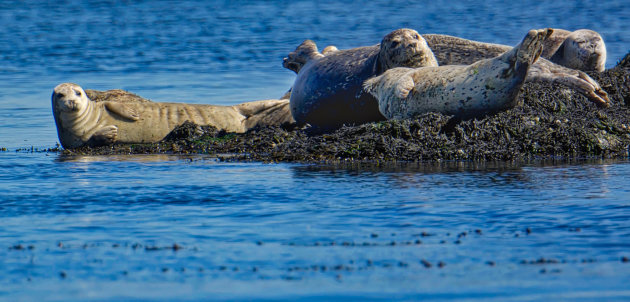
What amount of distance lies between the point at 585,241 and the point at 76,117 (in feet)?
23.8

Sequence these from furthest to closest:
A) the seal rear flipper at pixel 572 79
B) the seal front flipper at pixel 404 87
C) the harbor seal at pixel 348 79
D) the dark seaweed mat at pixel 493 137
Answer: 1. the harbor seal at pixel 348 79
2. the seal rear flipper at pixel 572 79
3. the seal front flipper at pixel 404 87
4. the dark seaweed mat at pixel 493 137

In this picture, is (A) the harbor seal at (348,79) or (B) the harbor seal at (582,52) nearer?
(A) the harbor seal at (348,79)

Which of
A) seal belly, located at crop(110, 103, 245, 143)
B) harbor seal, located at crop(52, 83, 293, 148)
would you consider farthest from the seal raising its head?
seal belly, located at crop(110, 103, 245, 143)

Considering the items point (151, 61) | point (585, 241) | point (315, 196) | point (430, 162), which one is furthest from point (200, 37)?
point (585, 241)

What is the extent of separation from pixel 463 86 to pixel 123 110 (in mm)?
4126

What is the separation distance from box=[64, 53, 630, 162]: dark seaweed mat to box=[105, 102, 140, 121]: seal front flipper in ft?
6.89

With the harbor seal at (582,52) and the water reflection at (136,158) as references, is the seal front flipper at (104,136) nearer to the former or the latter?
the water reflection at (136,158)

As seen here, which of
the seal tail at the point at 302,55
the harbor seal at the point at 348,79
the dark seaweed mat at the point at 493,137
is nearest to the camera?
the dark seaweed mat at the point at 493,137

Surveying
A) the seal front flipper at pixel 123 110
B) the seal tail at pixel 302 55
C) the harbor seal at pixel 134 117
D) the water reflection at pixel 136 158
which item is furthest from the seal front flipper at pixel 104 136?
the seal tail at pixel 302 55

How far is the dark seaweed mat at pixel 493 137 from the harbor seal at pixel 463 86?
0.47ft

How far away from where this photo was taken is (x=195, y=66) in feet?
63.9

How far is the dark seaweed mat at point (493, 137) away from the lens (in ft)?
24.4

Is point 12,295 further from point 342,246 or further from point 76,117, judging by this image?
point 76,117

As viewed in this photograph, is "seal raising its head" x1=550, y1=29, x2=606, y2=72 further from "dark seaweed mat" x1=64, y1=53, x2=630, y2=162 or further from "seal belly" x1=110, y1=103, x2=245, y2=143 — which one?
"seal belly" x1=110, y1=103, x2=245, y2=143
